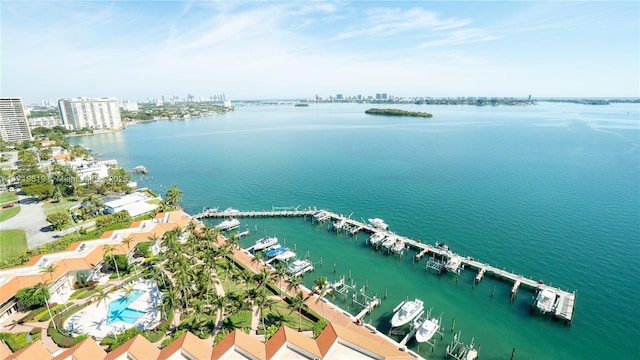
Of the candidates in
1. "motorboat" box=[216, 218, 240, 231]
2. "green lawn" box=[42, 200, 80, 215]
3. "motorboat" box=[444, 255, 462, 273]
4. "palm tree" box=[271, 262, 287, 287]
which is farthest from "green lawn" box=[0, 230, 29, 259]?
"motorboat" box=[444, 255, 462, 273]

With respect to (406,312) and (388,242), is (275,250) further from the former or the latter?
(406,312)

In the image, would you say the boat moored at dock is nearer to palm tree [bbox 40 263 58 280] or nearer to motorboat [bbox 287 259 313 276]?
motorboat [bbox 287 259 313 276]

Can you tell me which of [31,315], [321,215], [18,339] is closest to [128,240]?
[31,315]

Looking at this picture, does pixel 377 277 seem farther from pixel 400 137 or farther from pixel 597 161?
pixel 400 137

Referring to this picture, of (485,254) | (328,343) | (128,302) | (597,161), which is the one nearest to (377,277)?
(485,254)

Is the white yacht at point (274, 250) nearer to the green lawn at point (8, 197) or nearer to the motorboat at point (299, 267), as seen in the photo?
the motorboat at point (299, 267)
